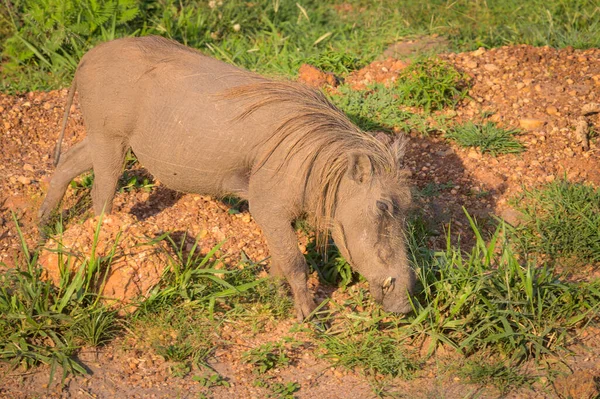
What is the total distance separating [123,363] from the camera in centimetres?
425

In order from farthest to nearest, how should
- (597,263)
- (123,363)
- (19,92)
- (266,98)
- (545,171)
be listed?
(19,92)
(545,171)
(597,263)
(266,98)
(123,363)

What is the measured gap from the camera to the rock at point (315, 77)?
21.9 feet

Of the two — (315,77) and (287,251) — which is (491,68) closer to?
(315,77)

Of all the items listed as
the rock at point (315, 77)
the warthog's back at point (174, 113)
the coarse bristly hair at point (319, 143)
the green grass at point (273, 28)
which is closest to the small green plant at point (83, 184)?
the warthog's back at point (174, 113)

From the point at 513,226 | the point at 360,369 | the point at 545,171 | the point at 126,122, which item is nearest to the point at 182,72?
the point at 126,122

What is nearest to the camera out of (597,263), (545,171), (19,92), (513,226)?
(597,263)

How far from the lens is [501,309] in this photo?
4.40 m

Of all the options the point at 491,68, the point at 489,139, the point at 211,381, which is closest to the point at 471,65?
the point at 491,68

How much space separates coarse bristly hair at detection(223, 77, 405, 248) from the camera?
434cm

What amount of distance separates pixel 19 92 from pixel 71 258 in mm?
2819

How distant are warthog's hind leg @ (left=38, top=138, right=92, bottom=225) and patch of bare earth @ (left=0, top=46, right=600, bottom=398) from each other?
6.7 inches

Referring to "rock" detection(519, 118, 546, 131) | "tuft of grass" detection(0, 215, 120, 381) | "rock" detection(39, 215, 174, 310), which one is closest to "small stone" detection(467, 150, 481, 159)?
"rock" detection(519, 118, 546, 131)

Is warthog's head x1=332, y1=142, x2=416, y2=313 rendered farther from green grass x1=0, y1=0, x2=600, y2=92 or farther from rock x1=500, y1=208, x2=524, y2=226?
green grass x1=0, y1=0, x2=600, y2=92

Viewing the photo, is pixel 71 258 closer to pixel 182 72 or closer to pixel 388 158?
pixel 182 72
